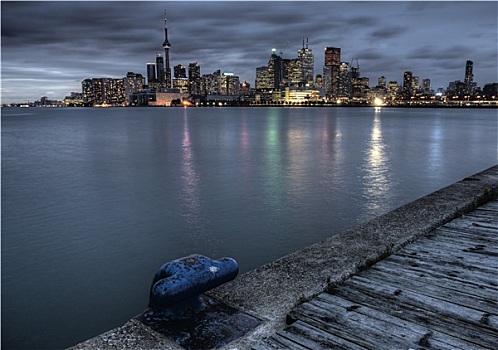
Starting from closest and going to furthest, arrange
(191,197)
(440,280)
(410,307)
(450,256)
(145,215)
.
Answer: (410,307) → (440,280) → (450,256) → (145,215) → (191,197)

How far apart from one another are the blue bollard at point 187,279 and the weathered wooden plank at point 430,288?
1787mm

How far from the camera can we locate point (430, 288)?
4.43m

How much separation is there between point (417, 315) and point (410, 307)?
0.49 ft

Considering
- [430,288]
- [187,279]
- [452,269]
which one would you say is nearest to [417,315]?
[430,288]

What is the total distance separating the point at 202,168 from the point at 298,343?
950 inches

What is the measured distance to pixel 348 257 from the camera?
521 cm

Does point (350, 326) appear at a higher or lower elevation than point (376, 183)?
higher

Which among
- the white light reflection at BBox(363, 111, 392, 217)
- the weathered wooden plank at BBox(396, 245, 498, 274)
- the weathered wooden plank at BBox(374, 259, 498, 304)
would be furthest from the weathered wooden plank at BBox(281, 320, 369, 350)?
the white light reflection at BBox(363, 111, 392, 217)

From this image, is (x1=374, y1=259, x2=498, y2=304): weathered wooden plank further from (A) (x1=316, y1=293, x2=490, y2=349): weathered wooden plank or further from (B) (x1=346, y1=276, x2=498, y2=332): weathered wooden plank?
(A) (x1=316, y1=293, x2=490, y2=349): weathered wooden plank

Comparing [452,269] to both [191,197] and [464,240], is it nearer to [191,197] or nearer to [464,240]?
[464,240]

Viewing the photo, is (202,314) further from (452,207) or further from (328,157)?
(328,157)

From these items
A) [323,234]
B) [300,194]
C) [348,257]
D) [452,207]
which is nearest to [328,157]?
[300,194]

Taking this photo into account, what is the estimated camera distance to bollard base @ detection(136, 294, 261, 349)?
358cm

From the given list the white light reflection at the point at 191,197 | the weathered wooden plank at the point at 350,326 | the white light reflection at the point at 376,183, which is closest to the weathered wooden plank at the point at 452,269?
the weathered wooden plank at the point at 350,326
